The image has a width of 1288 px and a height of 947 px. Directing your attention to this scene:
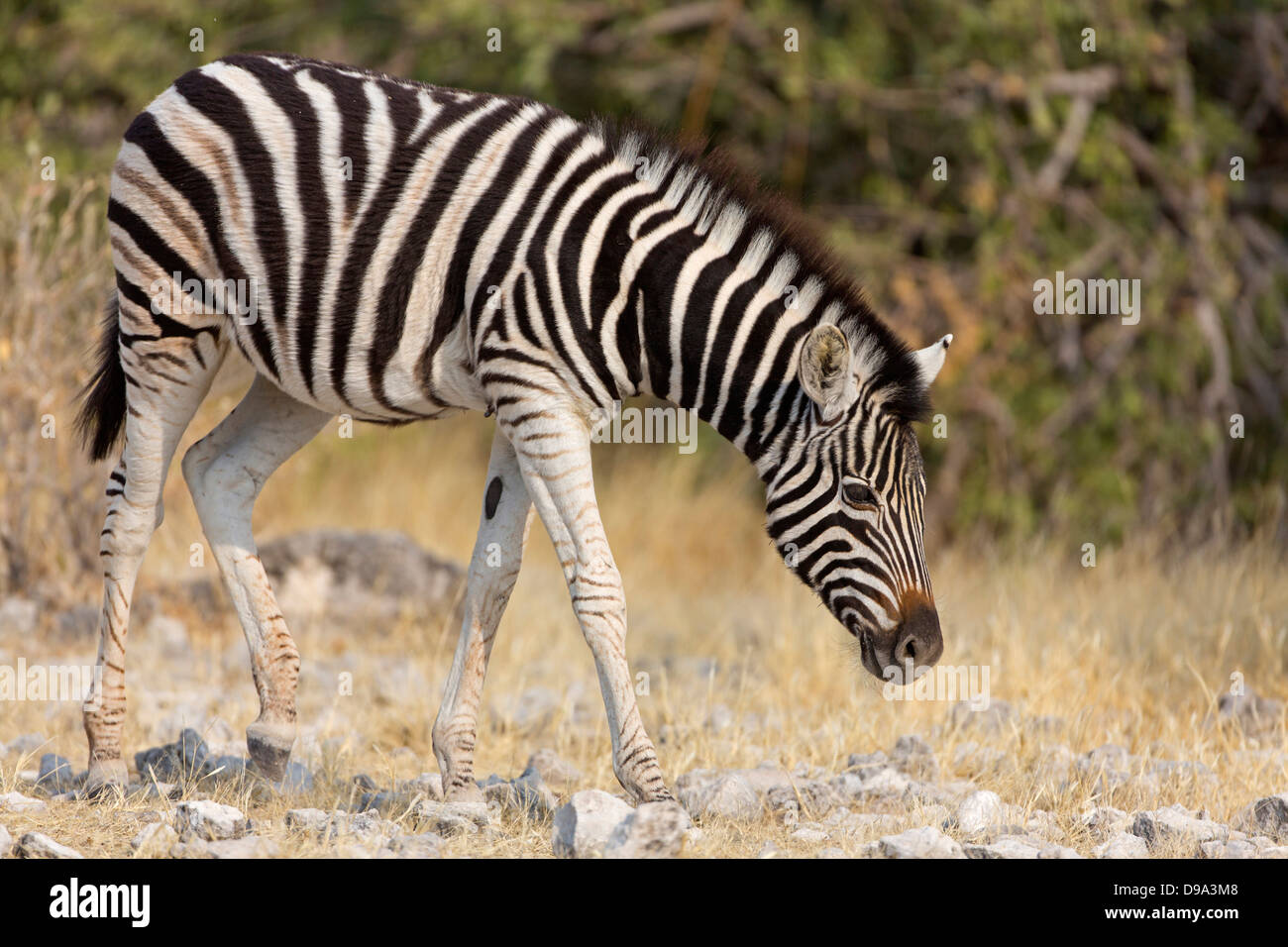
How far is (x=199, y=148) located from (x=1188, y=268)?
319 inches

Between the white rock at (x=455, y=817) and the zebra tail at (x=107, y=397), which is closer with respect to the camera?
the white rock at (x=455, y=817)

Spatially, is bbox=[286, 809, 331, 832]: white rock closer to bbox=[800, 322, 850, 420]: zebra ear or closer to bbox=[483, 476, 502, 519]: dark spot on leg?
bbox=[483, 476, 502, 519]: dark spot on leg

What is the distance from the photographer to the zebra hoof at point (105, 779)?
188 inches

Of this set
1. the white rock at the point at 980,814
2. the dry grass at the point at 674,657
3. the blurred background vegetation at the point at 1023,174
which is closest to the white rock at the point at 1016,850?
the white rock at the point at 980,814

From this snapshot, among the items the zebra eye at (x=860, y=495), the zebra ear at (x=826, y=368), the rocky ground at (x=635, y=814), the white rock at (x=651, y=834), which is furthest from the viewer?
the zebra eye at (x=860, y=495)

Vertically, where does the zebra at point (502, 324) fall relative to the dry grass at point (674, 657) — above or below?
above

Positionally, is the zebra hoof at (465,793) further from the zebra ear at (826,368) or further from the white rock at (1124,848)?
the white rock at (1124,848)

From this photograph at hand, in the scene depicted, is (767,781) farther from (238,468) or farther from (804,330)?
(238,468)

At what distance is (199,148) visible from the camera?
189 inches

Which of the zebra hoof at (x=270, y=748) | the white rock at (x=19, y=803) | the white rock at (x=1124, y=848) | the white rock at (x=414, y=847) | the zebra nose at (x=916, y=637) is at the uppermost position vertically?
the zebra nose at (x=916, y=637)

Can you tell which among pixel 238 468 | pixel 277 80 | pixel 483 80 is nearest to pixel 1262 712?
pixel 238 468

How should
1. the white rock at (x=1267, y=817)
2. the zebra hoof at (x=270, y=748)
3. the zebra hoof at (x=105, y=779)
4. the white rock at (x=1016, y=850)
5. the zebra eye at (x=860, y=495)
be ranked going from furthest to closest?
the zebra hoof at (x=270, y=748) → the zebra hoof at (x=105, y=779) → the white rock at (x=1267, y=817) → the zebra eye at (x=860, y=495) → the white rock at (x=1016, y=850)

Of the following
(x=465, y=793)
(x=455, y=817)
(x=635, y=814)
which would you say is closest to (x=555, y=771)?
(x=465, y=793)

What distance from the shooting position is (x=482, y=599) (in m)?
4.98
